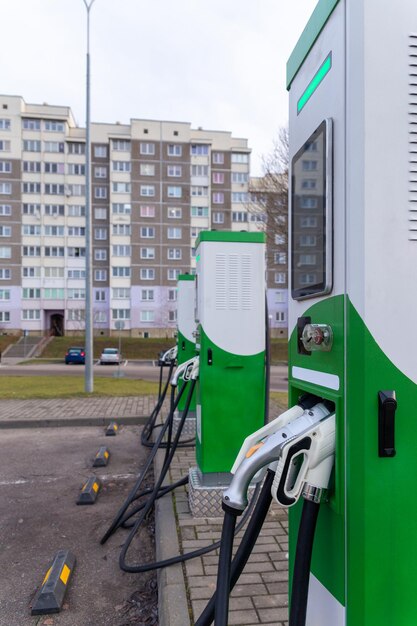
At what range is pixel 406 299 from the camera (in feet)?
4.55

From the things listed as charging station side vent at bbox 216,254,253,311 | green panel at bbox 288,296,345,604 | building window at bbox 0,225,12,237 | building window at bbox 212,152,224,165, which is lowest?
green panel at bbox 288,296,345,604

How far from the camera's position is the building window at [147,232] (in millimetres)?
44916

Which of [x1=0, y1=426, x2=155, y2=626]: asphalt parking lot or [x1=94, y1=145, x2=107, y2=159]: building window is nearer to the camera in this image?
[x1=0, y1=426, x2=155, y2=626]: asphalt parking lot

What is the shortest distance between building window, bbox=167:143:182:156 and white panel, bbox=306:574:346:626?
4664cm

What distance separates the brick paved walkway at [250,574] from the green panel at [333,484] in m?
1.21

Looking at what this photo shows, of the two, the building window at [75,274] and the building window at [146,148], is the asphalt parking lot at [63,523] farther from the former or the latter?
the building window at [146,148]

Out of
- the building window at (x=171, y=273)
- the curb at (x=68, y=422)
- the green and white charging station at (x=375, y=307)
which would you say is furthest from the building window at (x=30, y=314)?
the green and white charging station at (x=375, y=307)

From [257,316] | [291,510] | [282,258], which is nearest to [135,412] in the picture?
[257,316]

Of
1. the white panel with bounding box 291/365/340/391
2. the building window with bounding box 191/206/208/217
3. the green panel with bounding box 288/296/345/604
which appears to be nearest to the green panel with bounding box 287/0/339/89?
the green panel with bounding box 288/296/345/604

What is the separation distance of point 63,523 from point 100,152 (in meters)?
45.7

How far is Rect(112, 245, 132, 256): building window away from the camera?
147ft

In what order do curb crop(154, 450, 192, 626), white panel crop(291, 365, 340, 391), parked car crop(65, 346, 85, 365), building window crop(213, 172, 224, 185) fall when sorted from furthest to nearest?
building window crop(213, 172, 224, 185) → parked car crop(65, 346, 85, 365) → curb crop(154, 450, 192, 626) → white panel crop(291, 365, 340, 391)

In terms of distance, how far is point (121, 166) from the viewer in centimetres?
4481

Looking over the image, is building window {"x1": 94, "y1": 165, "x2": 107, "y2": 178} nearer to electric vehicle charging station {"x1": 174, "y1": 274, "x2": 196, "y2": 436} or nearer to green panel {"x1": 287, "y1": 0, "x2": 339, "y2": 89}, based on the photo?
electric vehicle charging station {"x1": 174, "y1": 274, "x2": 196, "y2": 436}
